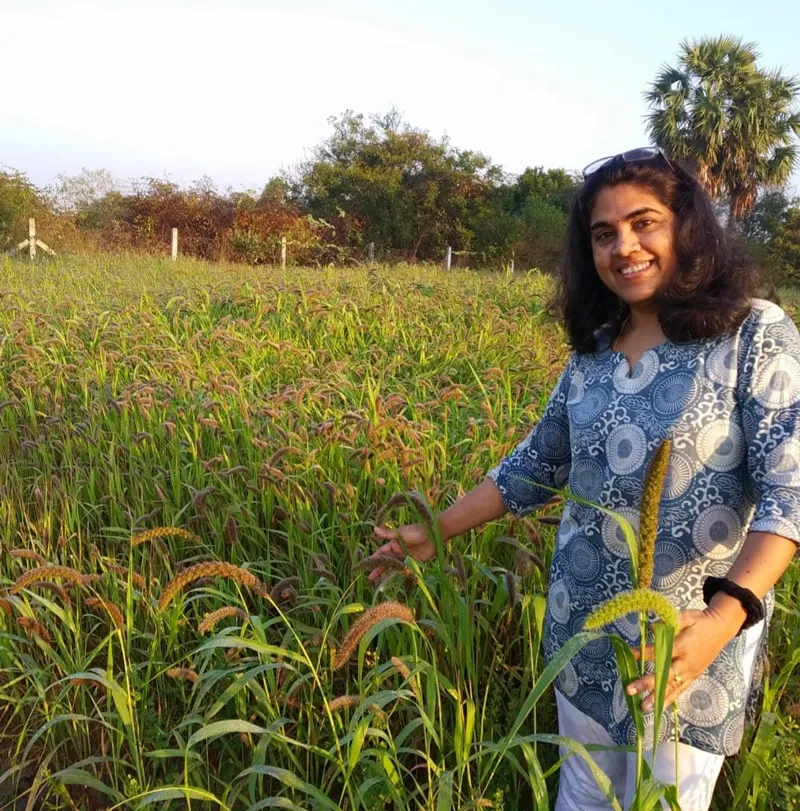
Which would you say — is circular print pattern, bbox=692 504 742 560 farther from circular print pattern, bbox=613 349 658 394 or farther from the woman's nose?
the woman's nose

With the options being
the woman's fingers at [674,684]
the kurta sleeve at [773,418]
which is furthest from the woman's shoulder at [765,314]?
the woman's fingers at [674,684]

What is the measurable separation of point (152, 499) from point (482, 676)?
5.45ft

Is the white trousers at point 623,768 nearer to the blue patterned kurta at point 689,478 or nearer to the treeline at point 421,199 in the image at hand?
the blue patterned kurta at point 689,478

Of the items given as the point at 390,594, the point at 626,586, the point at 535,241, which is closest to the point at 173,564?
the point at 390,594

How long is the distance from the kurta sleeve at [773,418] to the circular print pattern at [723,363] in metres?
0.02

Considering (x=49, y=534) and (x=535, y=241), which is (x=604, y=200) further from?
(x=535, y=241)

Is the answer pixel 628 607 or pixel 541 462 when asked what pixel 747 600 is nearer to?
pixel 628 607

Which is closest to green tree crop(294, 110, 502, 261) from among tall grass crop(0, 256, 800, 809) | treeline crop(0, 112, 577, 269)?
treeline crop(0, 112, 577, 269)

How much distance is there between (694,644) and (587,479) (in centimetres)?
57

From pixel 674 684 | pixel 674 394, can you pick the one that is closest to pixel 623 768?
pixel 674 684

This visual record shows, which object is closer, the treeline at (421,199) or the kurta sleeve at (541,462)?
the kurta sleeve at (541,462)

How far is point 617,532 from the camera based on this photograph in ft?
Result: 5.37

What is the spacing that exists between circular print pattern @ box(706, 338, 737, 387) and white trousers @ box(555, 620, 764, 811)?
1.73 ft

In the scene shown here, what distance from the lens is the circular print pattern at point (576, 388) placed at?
178cm
